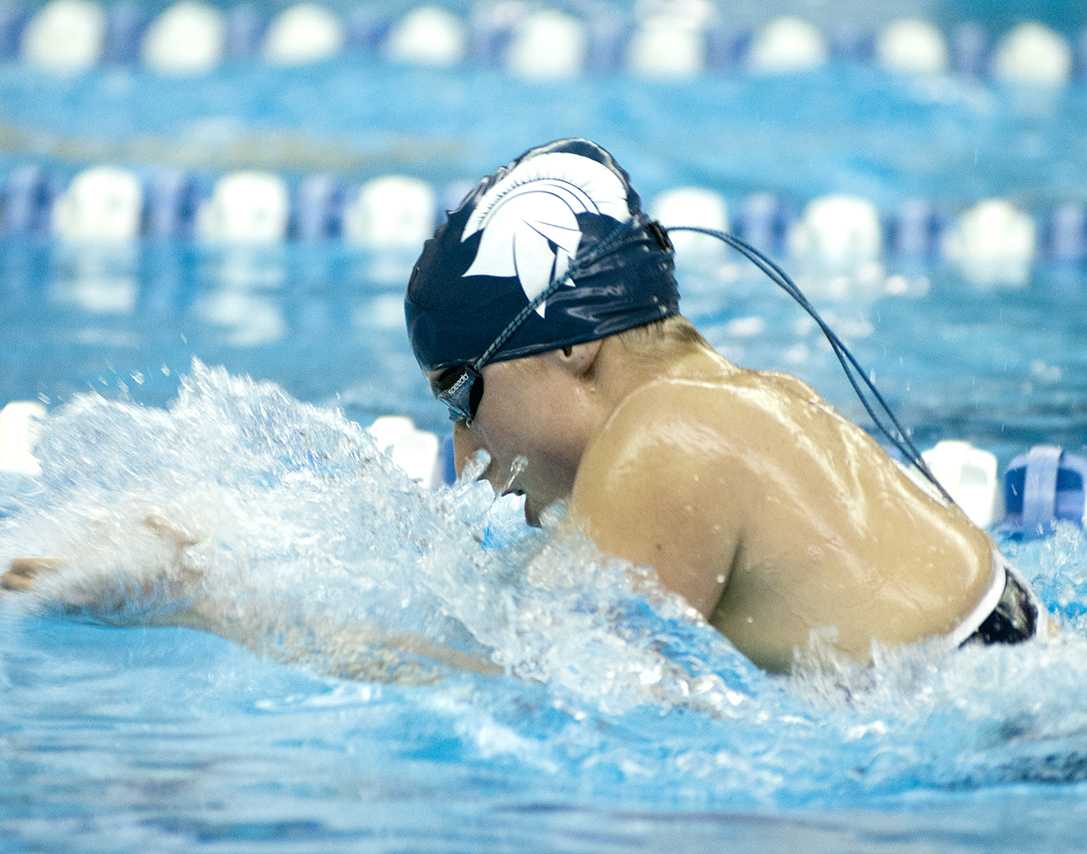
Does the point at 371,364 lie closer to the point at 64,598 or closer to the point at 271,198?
the point at 271,198

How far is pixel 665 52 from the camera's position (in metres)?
9.87

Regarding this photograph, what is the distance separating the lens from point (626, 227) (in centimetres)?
223

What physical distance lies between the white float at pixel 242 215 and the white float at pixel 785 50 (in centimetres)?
365

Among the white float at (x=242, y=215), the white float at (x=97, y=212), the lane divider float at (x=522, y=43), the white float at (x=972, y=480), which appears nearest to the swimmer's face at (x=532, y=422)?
the white float at (x=972, y=480)

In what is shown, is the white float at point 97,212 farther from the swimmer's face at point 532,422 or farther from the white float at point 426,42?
the swimmer's face at point 532,422

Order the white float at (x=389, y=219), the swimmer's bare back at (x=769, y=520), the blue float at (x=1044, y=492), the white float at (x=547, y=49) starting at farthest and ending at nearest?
the white float at (x=547, y=49), the white float at (x=389, y=219), the blue float at (x=1044, y=492), the swimmer's bare back at (x=769, y=520)

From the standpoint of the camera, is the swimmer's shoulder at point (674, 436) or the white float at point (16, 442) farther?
the white float at point (16, 442)

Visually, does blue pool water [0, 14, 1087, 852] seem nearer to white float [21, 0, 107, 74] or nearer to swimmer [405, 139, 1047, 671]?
swimmer [405, 139, 1047, 671]

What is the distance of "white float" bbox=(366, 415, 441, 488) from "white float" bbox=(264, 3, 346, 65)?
6.37 m

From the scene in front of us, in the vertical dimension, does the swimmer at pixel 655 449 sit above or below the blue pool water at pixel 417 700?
above

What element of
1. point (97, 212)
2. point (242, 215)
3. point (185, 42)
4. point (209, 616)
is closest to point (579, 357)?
point (209, 616)

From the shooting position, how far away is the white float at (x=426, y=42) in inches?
396

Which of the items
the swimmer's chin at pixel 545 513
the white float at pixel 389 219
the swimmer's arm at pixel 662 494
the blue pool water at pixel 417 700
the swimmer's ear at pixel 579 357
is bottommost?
the blue pool water at pixel 417 700

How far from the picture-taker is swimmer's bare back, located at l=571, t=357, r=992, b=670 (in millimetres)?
1977
